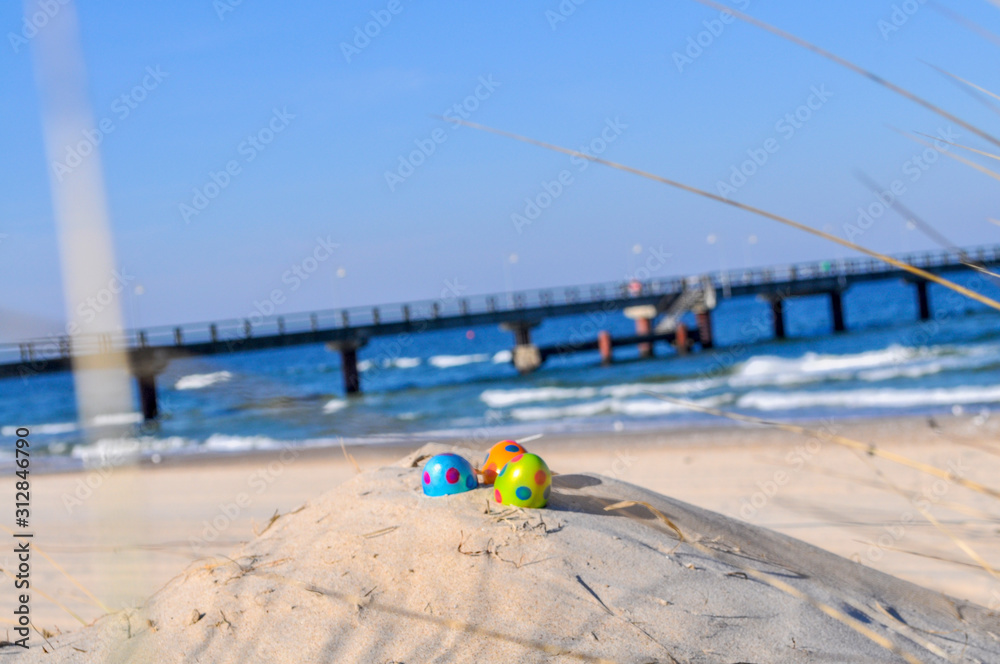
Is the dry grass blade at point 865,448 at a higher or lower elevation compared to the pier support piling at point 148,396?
higher

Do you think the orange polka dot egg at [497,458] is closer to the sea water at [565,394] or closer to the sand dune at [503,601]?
the sand dune at [503,601]

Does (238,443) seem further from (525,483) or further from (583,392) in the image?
(525,483)

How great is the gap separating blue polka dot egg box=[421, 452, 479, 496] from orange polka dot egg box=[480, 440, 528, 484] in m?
0.27

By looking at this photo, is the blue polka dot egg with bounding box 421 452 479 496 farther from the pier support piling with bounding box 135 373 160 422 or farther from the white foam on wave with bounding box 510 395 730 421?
the pier support piling with bounding box 135 373 160 422

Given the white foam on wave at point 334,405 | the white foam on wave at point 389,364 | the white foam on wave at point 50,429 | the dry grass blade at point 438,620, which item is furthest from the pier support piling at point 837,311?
the dry grass blade at point 438,620

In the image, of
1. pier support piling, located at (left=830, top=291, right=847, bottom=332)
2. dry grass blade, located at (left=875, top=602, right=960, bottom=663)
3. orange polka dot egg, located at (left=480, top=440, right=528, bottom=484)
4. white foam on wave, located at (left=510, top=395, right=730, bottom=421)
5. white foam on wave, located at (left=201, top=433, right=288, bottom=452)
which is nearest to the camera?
dry grass blade, located at (left=875, top=602, right=960, bottom=663)

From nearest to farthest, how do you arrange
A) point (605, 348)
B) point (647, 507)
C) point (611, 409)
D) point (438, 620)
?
point (438, 620) < point (647, 507) < point (611, 409) < point (605, 348)

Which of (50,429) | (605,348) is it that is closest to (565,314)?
(605,348)

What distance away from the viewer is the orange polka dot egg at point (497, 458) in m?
3.63

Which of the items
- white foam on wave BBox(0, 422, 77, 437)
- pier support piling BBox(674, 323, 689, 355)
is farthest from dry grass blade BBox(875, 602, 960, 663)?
pier support piling BBox(674, 323, 689, 355)

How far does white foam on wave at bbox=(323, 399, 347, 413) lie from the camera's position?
24722 mm

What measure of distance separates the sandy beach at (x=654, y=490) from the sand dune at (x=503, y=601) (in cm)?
21

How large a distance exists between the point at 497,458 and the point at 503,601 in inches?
47.0

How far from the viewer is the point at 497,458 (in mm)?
3697
